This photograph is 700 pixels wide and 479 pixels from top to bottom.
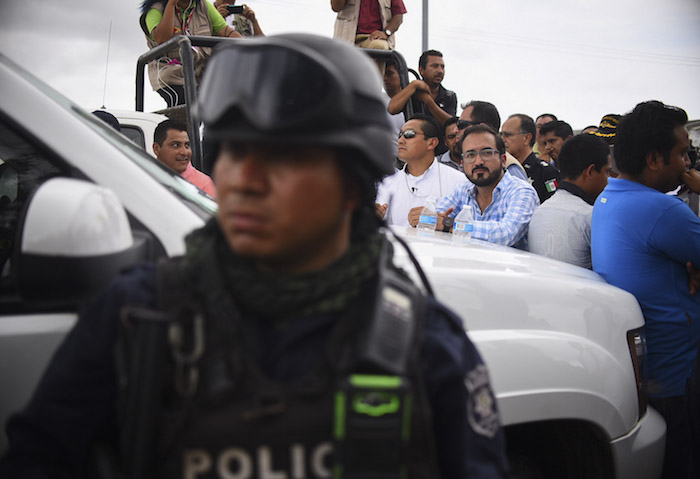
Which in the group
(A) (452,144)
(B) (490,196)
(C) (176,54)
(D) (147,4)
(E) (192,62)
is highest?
(D) (147,4)

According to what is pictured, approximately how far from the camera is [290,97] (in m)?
0.95

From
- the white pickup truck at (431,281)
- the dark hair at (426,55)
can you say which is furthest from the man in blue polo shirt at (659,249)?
the dark hair at (426,55)

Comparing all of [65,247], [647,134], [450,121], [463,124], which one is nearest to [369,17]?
[450,121]

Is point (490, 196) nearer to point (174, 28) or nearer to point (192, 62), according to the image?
Result: point (192, 62)

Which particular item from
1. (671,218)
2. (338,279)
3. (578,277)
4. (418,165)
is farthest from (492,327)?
(418,165)

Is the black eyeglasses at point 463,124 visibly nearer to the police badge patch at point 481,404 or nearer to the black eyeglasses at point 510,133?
the black eyeglasses at point 510,133

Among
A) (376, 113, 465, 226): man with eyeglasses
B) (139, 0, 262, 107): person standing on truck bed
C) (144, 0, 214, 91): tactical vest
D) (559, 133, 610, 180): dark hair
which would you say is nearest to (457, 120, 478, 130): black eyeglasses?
(376, 113, 465, 226): man with eyeglasses

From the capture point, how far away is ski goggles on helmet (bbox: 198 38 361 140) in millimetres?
943

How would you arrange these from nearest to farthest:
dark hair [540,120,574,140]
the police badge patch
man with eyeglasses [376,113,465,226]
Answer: the police badge patch < man with eyeglasses [376,113,465,226] < dark hair [540,120,574,140]

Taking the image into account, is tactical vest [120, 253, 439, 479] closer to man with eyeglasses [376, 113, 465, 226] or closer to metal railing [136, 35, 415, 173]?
metal railing [136, 35, 415, 173]

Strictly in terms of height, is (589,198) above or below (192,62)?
below

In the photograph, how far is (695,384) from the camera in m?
2.40

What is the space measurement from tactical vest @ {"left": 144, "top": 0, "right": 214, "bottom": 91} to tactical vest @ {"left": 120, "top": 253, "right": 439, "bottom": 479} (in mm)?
4486

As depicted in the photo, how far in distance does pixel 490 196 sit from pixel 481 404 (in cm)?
339
